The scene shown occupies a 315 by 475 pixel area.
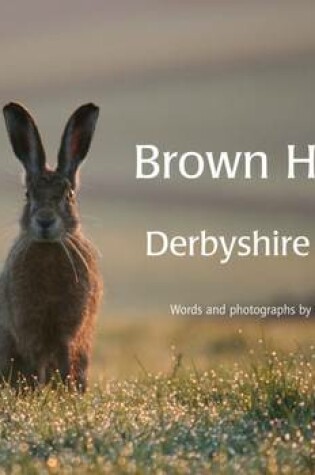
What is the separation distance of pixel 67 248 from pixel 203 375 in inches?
68.2

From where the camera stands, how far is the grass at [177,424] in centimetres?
518

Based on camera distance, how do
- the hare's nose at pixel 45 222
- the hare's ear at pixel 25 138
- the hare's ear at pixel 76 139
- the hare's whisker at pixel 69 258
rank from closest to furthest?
the hare's nose at pixel 45 222 → the hare's whisker at pixel 69 258 → the hare's ear at pixel 25 138 → the hare's ear at pixel 76 139

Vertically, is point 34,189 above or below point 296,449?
above

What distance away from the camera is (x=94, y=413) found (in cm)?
671

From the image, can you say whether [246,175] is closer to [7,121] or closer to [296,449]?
[7,121]

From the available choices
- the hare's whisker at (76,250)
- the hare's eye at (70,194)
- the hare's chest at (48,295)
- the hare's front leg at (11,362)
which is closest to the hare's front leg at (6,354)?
the hare's front leg at (11,362)

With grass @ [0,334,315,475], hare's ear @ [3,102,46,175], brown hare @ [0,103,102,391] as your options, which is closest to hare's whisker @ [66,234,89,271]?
brown hare @ [0,103,102,391]

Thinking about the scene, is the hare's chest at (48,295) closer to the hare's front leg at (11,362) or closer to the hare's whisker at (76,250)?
the hare's whisker at (76,250)

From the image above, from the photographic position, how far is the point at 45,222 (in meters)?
9.11

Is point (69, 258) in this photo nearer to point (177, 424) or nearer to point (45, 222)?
point (45, 222)

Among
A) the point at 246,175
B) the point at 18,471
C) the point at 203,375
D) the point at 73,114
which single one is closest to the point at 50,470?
the point at 18,471

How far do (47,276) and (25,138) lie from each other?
1.06 m

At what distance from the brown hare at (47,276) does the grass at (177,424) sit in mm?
856

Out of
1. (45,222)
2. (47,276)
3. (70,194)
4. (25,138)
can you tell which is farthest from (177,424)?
(25,138)
